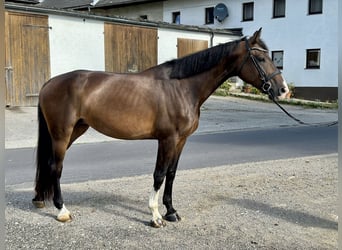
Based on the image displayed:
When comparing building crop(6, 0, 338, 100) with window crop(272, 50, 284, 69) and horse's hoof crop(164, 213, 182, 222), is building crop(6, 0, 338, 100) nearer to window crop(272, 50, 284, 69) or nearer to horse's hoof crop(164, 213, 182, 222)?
window crop(272, 50, 284, 69)

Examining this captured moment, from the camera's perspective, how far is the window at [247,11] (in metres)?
26.2

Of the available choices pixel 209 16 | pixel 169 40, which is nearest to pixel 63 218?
pixel 169 40

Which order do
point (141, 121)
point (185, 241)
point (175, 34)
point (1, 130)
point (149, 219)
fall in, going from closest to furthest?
point (1, 130) < point (185, 241) < point (141, 121) < point (149, 219) < point (175, 34)

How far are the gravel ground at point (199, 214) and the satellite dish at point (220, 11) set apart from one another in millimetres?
21497

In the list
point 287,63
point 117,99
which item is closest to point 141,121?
point 117,99

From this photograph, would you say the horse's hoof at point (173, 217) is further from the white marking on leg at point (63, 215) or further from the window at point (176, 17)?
the window at point (176, 17)

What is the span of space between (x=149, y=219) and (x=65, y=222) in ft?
2.98

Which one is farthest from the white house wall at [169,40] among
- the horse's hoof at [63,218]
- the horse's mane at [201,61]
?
the horse's hoof at [63,218]

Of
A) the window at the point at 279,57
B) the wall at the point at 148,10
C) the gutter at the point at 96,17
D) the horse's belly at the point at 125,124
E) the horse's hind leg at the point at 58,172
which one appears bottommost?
the horse's hind leg at the point at 58,172

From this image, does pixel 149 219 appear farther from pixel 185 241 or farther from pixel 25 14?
pixel 25 14

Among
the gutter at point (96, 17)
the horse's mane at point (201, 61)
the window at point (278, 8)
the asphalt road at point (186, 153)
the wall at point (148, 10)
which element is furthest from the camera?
the wall at point (148, 10)

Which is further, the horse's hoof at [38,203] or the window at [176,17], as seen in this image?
the window at [176,17]

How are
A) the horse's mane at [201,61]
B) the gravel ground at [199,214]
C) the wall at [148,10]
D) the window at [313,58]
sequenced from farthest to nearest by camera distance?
the wall at [148,10] < the window at [313,58] < the horse's mane at [201,61] < the gravel ground at [199,214]

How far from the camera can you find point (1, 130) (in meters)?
1.09
